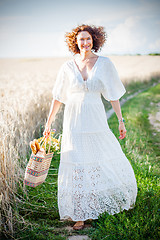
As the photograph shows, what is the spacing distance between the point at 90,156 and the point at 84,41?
1.20m

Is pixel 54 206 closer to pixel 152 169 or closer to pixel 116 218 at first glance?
pixel 116 218

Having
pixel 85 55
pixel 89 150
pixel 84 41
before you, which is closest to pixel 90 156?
pixel 89 150

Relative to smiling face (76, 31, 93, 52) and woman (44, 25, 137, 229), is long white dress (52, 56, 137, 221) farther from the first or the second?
smiling face (76, 31, 93, 52)

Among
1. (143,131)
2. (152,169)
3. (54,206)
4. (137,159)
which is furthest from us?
(143,131)

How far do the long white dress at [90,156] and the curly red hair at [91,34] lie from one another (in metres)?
0.32

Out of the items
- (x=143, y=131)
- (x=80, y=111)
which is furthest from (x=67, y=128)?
(x=143, y=131)

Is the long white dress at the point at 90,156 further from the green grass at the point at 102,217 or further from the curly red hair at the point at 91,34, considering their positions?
the curly red hair at the point at 91,34

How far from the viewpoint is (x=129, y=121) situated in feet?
21.7

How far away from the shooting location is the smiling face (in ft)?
8.46

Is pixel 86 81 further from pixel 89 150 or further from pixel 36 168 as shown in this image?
pixel 36 168

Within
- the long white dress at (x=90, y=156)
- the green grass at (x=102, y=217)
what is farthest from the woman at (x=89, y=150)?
the green grass at (x=102, y=217)

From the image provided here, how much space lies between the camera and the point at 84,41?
2.59 m

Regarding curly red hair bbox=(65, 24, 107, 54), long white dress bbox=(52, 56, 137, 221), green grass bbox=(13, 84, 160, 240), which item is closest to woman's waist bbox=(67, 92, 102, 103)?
long white dress bbox=(52, 56, 137, 221)

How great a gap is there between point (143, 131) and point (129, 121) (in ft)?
1.84
